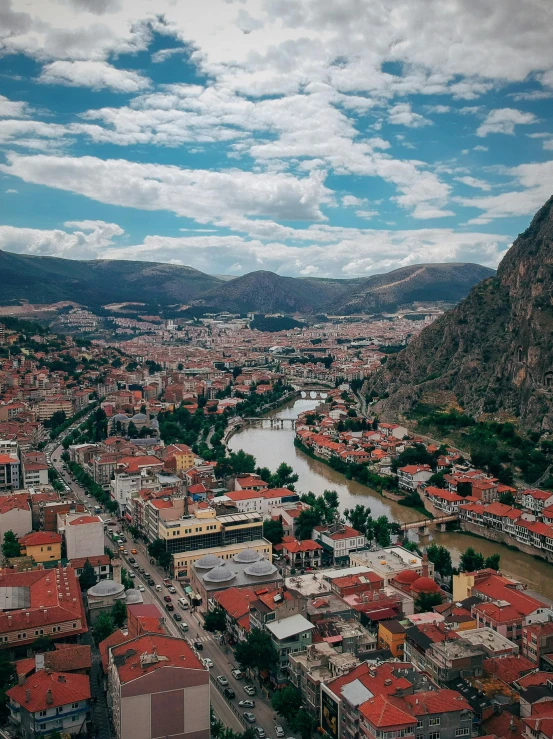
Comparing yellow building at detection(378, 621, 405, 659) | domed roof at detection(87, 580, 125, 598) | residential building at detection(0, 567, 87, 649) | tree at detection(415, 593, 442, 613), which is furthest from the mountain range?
yellow building at detection(378, 621, 405, 659)

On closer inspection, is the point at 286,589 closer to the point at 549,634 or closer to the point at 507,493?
the point at 549,634

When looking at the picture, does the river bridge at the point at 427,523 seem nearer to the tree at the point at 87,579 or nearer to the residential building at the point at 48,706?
the tree at the point at 87,579

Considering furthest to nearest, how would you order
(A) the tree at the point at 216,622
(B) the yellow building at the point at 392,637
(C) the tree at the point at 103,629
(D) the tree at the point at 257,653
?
(A) the tree at the point at 216,622, (C) the tree at the point at 103,629, (B) the yellow building at the point at 392,637, (D) the tree at the point at 257,653

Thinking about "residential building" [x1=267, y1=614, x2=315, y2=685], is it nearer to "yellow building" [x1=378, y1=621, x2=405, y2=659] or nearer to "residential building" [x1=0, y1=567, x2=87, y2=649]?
"yellow building" [x1=378, y1=621, x2=405, y2=659]

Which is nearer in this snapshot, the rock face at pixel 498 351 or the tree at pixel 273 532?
the tree at pixel 273 532

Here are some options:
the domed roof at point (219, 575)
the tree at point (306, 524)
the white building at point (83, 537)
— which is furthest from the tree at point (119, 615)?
the tree at point (306, 524)

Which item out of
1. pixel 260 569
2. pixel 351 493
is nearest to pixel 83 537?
pixel 260 569
